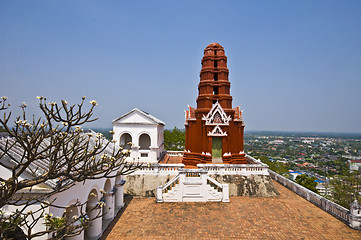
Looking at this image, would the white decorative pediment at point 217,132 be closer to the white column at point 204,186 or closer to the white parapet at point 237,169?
the white parapet at point 237,169

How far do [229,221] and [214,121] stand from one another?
9.49 m

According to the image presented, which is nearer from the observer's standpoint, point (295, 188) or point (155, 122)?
point (295, 188)

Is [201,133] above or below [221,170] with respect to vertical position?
above

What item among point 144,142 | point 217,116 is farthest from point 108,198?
point 144,142

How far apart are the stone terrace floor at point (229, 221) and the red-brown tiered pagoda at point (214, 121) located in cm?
542

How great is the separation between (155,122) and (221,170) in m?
9.43

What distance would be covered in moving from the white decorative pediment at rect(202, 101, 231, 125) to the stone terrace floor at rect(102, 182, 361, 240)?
719 centimetres

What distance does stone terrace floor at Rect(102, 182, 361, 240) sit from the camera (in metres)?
10.1

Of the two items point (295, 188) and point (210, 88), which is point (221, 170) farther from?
point (210, 88)

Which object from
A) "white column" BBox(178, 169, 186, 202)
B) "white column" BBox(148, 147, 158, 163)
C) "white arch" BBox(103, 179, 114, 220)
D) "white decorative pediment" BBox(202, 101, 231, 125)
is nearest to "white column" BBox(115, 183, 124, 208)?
"white arch" BBox(103, 179, 114, 220)

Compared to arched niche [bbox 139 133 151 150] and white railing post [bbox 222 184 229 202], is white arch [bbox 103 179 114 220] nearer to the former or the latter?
white railing post [bbox 222 184 229 202]

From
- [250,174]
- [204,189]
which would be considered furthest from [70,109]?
[250,174]

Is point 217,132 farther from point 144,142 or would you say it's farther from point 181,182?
point 144,142

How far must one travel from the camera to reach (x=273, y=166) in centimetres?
3116
